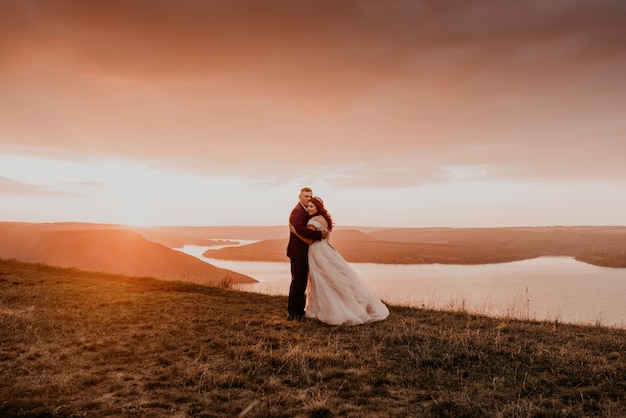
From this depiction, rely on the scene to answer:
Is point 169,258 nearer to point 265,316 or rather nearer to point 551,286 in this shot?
point 551,286

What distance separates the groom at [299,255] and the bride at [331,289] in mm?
161

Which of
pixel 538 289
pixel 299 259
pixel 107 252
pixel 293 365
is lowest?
pixel 538 289

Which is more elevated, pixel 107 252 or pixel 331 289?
pixel 331 289

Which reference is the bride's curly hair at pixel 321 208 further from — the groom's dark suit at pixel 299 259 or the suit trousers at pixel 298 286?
the suit trousers at pixel 298 286

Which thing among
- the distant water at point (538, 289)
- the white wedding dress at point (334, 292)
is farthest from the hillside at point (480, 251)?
the white wedding dress at point (334, 292)

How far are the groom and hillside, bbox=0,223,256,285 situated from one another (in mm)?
57382

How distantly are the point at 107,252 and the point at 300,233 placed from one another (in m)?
74.2

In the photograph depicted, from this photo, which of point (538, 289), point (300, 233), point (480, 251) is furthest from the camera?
point (480, 251)

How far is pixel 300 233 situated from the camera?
11172mm

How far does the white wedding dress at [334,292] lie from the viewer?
1049 cm

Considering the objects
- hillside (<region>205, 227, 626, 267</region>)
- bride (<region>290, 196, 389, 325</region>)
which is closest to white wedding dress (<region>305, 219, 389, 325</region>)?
bride (<region>290, 196, 389, 325</region>)

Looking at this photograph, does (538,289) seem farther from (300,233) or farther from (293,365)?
(293,365)

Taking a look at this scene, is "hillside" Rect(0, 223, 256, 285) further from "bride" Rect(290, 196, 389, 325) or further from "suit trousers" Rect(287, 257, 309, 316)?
"bride" Rect(290, 196, 389, 325)

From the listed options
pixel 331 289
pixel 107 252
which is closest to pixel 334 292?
pixel 331 289
